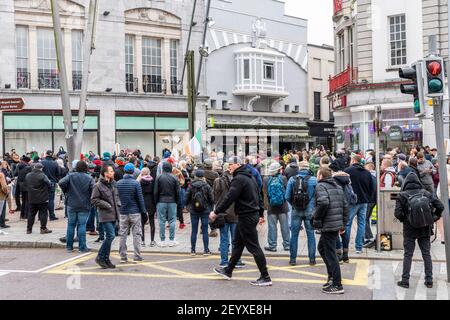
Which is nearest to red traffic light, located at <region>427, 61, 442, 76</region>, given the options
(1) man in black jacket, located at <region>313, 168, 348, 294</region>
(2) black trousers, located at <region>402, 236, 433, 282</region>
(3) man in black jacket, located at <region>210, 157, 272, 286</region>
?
(1) man in black jacket, located at <region>313, 168, 348, 294</region>

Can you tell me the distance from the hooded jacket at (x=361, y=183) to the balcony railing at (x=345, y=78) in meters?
17.3

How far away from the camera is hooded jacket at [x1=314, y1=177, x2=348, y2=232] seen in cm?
818

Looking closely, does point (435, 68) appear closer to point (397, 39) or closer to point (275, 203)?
point (275, 203)

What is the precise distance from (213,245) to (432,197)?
16.9 feet

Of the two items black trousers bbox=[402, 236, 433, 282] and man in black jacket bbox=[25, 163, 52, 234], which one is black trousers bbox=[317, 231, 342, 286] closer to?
black trousers bbox=[402, 236, 433, 282]

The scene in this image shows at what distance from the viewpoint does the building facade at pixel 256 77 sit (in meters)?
41.1

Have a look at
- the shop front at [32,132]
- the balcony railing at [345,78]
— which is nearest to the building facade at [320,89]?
the balcony railing at [345,78]

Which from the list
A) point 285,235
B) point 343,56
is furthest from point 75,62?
point 285,235

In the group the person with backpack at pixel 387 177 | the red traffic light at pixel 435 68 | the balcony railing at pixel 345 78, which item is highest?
the balcony railing at pixel 345 78

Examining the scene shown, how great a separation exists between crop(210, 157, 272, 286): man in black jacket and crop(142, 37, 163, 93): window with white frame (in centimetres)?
2443

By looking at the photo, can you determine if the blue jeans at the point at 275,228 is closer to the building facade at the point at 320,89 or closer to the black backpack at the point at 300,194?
the black backpack at the point at 300,194

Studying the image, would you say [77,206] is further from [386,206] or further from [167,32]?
[167,32]

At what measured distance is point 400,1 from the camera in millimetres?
25625

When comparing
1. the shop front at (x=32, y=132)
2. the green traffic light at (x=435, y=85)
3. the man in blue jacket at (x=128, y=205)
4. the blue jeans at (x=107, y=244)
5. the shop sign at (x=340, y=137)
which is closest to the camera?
the green traffic light at (x=435, y=85)
